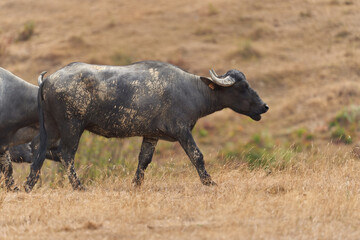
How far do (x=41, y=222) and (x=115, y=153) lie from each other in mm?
8876

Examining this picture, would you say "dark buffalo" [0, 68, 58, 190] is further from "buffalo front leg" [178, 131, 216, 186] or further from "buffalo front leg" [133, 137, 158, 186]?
"buffalo front leg" [178, 131, 216, 186]

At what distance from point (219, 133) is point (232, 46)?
19.6 ft

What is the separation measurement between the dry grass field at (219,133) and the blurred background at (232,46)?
0.20 ft

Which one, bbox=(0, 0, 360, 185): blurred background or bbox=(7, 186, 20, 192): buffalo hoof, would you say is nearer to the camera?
bbox=(7, 186, 20, 192): buffalo hoof

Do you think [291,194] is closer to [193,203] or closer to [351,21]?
[193,203]

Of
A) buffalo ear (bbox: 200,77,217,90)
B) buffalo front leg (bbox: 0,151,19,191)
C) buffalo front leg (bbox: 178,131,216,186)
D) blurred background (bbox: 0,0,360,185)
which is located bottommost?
blurred background (bbox: 0,0,360,185)

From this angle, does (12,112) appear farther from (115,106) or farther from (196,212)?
(196,212)

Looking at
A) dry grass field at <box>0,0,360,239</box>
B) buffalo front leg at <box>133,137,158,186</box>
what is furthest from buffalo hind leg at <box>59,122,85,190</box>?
buffalo front leg at <box>133,137,158,186</box>

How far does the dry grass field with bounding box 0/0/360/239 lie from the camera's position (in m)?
7.07

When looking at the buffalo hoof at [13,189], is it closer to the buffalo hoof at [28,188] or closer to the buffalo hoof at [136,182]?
the buffalo hoof at [28,188]

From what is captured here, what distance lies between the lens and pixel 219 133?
76.0ft

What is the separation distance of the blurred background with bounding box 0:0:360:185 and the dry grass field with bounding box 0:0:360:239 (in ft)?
0.20

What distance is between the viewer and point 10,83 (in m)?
10.6

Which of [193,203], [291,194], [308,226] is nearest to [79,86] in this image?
[193,203]
